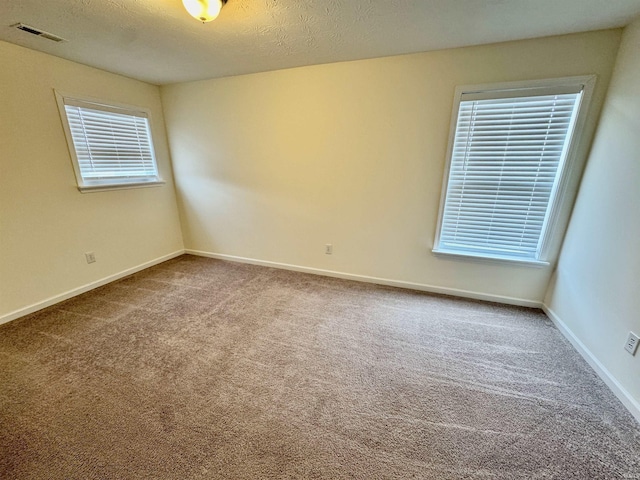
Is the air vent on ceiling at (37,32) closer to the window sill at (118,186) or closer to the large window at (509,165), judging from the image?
the window sill at (118,186)

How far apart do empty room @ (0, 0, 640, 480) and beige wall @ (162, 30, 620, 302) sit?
22 mm

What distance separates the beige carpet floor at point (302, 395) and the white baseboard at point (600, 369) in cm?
5

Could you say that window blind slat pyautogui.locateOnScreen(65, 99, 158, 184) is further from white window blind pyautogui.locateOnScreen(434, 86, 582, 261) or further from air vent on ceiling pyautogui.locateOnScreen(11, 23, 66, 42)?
white window blind pyautogui.locateOnScreen(434, 86, 582, 261)

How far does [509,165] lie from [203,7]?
2507mm

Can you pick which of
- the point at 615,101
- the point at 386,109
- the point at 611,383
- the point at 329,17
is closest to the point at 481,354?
the point at 611,383

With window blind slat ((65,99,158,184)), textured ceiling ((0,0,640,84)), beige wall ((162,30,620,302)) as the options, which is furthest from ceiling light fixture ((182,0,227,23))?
window blind slat ((65,99,158,184))

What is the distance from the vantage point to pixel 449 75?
7.31 ft

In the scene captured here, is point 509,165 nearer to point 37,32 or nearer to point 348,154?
point 348,154

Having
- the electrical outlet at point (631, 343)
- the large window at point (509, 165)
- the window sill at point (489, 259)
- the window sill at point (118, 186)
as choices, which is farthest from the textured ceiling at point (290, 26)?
the electrical outlet at point (631, 343)

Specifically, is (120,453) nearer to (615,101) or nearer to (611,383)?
(611,383)

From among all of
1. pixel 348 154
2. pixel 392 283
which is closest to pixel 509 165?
pixel 348 154

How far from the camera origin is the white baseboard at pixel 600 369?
146 cm

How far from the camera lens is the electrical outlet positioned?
149 centimetres

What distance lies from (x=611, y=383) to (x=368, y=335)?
150cm
